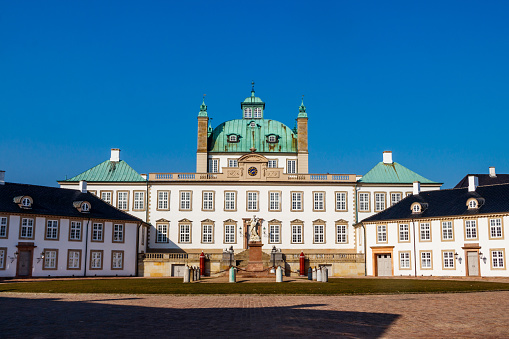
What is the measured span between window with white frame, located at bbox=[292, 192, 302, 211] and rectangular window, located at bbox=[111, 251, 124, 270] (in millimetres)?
18788

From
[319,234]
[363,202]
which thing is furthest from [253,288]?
[363,202]

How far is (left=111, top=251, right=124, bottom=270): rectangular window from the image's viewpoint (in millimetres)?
54197

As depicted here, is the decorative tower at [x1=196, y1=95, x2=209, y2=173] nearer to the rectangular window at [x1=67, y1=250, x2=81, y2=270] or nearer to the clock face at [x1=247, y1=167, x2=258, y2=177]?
the clock face at [x1=247, y1=167, x2=258, y2=177]

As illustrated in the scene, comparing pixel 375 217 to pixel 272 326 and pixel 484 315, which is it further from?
pixel 272 326

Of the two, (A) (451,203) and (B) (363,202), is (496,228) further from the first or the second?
(B) (363,202)

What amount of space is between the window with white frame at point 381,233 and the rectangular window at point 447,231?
600cm

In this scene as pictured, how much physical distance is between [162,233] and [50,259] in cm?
1367

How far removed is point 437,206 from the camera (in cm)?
5406

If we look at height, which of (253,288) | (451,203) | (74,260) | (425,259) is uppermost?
(451,203)

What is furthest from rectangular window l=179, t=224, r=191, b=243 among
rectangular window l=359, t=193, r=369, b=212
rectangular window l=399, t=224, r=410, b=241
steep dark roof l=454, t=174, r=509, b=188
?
steep dark roof l=454, t=174, r=509, b=188

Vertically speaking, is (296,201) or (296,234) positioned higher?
(296,201)

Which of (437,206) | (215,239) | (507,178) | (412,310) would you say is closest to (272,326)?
(412,310)

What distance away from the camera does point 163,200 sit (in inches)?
2454

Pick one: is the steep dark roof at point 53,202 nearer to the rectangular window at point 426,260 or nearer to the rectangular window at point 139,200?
the rectangular window at point 139,200
